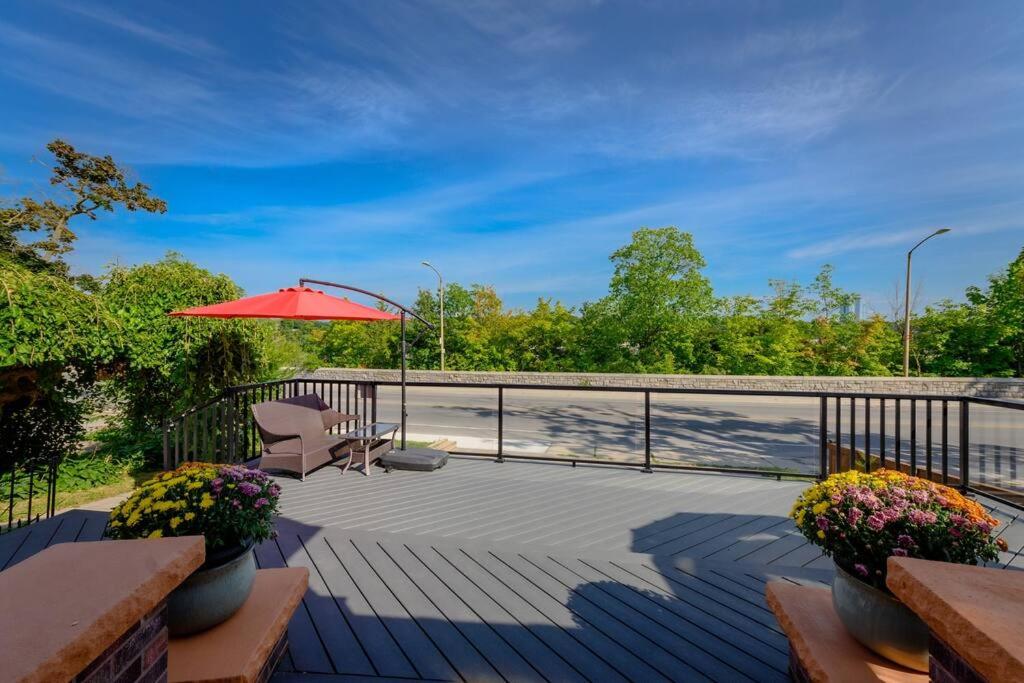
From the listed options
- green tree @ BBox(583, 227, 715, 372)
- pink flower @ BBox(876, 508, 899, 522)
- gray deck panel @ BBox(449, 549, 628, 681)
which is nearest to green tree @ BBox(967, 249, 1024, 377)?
green tree @ BBox(583, 227, 715, 372)

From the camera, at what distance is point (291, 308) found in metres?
4.06

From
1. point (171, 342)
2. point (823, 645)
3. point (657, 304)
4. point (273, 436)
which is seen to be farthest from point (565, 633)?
point (657, 304)

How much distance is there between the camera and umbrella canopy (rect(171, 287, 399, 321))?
4051 millimetres

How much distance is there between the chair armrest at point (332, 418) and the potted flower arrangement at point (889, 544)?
449cm

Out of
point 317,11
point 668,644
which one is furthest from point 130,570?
point 317,11

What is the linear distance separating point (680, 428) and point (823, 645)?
9.31 metres

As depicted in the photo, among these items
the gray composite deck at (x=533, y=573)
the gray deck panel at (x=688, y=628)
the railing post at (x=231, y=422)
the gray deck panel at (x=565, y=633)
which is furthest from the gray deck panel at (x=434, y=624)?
the railing post at (x=231, y=422)

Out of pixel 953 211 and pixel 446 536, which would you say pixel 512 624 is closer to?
pixel 446 536

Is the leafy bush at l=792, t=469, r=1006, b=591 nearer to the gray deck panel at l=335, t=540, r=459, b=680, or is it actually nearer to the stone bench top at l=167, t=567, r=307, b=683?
the gray deck panel at l=335, t=540, r=459, b=680

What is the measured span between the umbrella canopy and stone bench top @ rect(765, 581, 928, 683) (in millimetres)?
3887

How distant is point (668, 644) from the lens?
190cm

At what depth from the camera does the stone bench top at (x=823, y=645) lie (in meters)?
1.32

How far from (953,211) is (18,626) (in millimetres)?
22616

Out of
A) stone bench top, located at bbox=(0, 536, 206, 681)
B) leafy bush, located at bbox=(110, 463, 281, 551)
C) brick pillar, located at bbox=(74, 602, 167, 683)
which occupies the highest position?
stone bench top, located at bbox=(0, 536, 206, 681)
